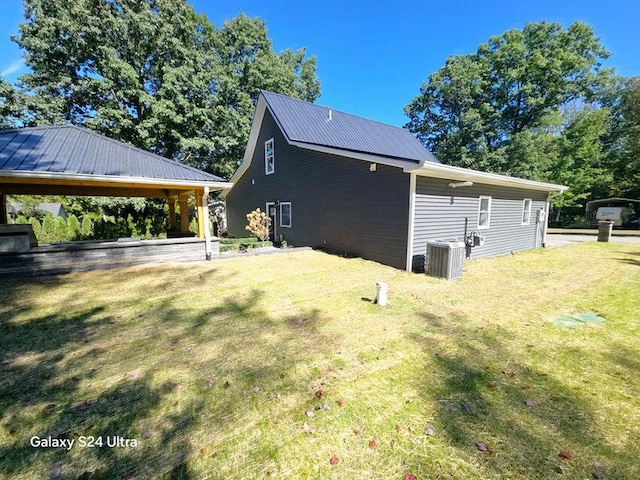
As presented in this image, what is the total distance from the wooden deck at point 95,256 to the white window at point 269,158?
5.47 meters

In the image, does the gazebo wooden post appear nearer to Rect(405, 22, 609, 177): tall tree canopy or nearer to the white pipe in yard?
the white pipe in yard

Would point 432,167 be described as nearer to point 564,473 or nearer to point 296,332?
point 296,332

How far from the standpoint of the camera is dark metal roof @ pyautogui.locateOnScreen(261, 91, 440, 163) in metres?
12.1

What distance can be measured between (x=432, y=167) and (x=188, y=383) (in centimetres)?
614

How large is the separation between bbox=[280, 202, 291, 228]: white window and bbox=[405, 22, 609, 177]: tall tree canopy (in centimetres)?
1520

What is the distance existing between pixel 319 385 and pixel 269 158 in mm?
12259

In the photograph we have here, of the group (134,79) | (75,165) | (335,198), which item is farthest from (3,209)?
(134,79)

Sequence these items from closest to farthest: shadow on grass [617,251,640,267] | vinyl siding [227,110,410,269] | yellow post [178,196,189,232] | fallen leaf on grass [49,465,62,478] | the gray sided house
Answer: fallen leaf on grass [49,465,62,478] < the gray sided house < vinyl siding [227,110,410,269] < shadow on grass [617,251,640,267] < yellow post [178,196,189,232]

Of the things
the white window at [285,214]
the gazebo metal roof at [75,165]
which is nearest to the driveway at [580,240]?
the white window at [285,214]

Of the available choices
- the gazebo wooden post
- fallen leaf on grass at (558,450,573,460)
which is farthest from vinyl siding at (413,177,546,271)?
the gazebo wooden post

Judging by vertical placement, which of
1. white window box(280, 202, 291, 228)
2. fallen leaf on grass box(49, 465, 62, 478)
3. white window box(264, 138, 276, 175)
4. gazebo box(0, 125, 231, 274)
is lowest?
fallen leaf on grass box(49, 465, 62, 478)

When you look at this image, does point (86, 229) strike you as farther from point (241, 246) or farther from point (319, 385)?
→ point (319, 385)

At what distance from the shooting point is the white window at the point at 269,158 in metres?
13.2

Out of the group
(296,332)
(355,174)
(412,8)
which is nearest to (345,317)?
(296,332)
